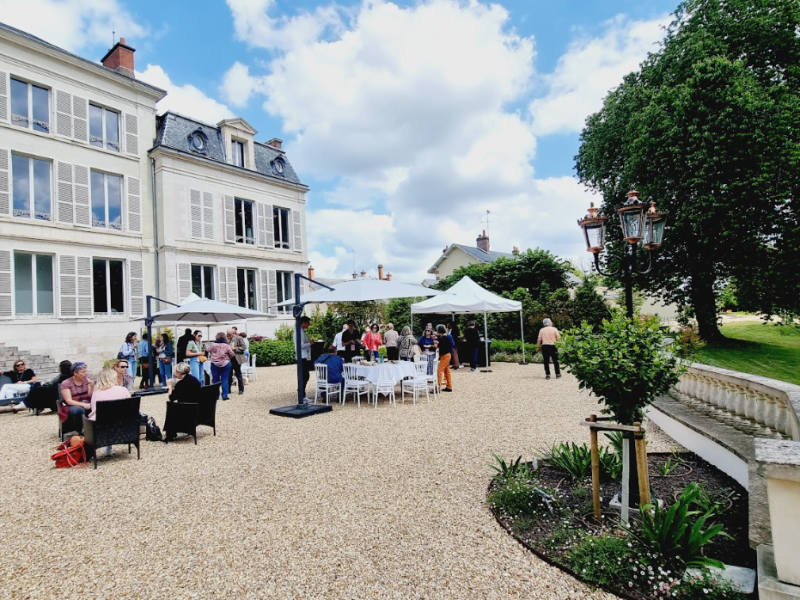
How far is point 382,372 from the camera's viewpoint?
8602 millimetres

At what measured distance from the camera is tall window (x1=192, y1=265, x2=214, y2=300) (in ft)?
59.5

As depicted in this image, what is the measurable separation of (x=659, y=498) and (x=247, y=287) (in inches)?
736

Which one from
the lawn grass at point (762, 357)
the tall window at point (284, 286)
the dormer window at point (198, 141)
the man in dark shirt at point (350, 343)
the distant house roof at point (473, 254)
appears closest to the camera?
the man in dark shirt at point (350, 343)

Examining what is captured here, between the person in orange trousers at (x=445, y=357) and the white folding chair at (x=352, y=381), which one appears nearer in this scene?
the white folding chair at (x=352, y=381)

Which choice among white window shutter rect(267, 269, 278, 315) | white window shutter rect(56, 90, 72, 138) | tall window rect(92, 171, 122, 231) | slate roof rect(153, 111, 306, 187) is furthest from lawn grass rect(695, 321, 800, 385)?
white window shutter rect(56, 90, 72, 138)

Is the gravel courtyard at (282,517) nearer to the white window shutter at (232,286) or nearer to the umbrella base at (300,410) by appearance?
the umbrella base at (300,410)

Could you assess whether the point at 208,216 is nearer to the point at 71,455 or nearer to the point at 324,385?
the point at 324,385

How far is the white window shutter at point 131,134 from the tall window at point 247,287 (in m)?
5.87

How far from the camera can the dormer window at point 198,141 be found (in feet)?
60.5

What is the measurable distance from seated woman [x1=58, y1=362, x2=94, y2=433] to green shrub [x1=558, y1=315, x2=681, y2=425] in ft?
20.6

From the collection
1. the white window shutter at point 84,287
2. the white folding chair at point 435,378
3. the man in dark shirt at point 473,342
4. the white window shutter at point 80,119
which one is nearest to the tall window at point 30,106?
the white window shutter at point 80,119

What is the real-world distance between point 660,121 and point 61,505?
1681cm

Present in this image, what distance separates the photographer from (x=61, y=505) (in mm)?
4199

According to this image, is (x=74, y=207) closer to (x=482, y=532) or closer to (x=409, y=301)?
(x=409, y=301)
